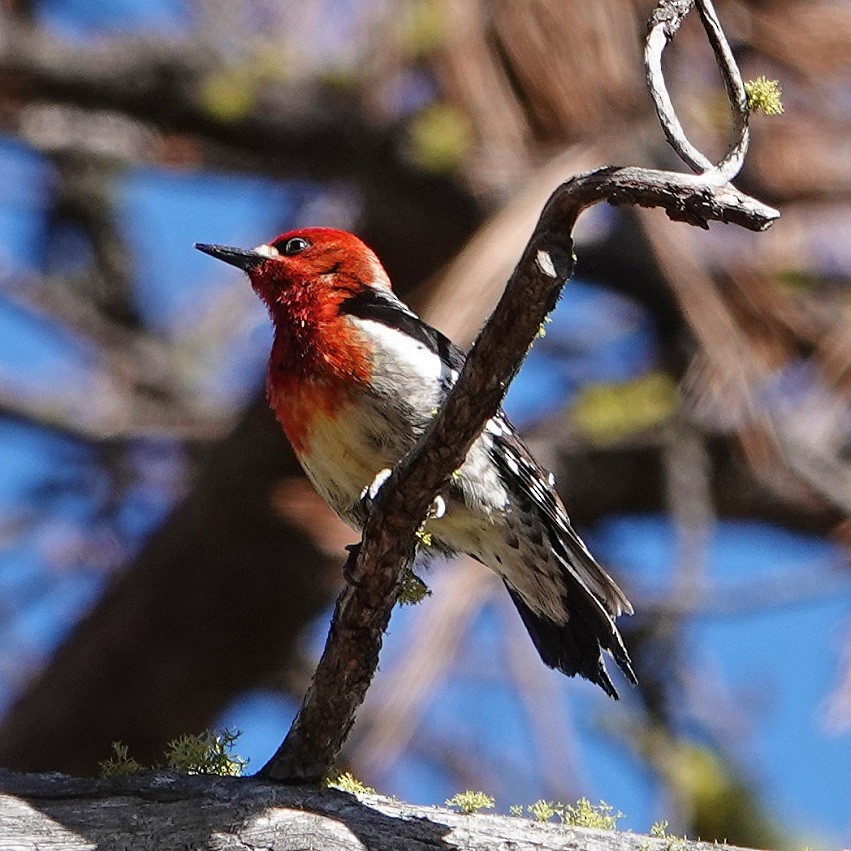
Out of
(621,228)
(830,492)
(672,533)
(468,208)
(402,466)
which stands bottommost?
(402,466)

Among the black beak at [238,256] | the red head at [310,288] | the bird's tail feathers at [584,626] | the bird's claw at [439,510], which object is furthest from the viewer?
the black beak at [238,256]

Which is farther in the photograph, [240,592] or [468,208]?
[240,592]

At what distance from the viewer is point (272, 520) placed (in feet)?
20.9

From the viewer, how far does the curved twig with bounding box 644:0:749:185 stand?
261cm

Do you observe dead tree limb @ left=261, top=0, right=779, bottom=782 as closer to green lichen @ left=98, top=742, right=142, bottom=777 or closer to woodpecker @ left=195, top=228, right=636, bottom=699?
green lichen @ left=98, top=742, right=142, bottom=777

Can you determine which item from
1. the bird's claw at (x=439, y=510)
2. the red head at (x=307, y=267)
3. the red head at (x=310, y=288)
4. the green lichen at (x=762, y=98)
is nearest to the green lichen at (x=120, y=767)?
the bird's claw at (x=439, y=510)

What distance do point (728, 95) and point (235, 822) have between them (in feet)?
5.81

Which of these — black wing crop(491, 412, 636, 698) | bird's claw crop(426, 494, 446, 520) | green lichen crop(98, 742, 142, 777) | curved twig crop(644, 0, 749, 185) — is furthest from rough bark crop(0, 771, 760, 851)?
curved twig crop(644, 0, 749, 185)

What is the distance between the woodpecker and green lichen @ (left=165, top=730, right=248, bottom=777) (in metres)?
0.70

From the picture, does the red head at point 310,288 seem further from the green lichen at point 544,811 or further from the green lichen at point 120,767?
the green lichen at point 544,811

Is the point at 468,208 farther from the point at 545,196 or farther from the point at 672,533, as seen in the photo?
the point at 672,533

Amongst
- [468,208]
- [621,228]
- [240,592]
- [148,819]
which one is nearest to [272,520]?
[240,592]

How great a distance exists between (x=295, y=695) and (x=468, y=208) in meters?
2.79

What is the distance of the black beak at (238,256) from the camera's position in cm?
476
